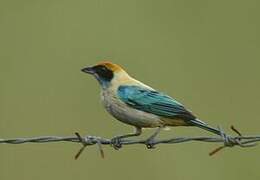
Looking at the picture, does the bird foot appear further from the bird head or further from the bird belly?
the bird head

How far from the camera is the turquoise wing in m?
8.41

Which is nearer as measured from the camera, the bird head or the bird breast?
the bird breast

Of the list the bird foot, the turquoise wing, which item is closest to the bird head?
the turquoise wing

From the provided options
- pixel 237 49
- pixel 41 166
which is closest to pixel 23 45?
pixel 237 49

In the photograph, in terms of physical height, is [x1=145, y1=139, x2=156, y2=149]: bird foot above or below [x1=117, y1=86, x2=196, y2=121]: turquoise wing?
below

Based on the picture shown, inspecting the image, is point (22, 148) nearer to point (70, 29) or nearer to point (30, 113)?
point (30, 113)

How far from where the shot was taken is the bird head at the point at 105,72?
8.86 meters

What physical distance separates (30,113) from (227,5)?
13.5 feet

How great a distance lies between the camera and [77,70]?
1404 cm

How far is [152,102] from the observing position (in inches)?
337

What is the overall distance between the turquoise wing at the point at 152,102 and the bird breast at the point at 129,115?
31 mm

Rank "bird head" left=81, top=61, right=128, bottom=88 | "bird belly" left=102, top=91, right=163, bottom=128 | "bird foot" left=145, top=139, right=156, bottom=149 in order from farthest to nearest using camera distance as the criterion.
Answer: "bird head" left=81, top=61, right=128, bottom=88
"bird belly" left=102, top=91, right=163, bottom=128
"bird foot" left=145, top=139, right=156, bottom=149

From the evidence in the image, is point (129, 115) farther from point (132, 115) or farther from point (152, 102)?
point (152, 102)

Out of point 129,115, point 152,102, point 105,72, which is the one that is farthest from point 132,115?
point 105,72
